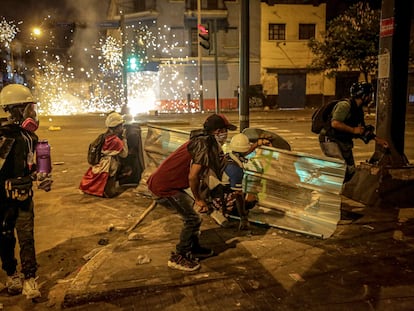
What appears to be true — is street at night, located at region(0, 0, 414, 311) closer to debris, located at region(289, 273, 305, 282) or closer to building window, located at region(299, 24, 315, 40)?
debris, located at region(289, 273, 305, 282)

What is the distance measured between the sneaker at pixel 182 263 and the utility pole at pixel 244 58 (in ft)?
10.4

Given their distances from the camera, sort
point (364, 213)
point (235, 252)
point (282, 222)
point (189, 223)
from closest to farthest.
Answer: point (189, 223)
point (235, 252)
point (282, 222)
point (364, 213)

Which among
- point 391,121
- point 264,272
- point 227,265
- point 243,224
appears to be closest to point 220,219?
point 243,224

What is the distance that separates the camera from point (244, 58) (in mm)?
6902

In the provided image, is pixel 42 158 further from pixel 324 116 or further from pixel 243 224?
pixel 324 116

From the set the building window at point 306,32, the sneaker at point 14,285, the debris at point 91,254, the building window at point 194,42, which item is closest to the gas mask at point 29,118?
the sneaker at point 14,285

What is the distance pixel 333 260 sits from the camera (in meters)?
4.58

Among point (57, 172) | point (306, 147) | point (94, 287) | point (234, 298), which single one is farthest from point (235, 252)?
point (306, 147)

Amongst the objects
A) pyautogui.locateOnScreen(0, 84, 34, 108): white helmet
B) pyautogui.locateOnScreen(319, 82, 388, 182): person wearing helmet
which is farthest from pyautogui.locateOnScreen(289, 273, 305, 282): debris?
pyautogui.locateOnScreen(0, 84, 34, 108): white helmet

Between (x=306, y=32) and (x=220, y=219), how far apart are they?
3124cm

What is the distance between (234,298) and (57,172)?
6.92 metres

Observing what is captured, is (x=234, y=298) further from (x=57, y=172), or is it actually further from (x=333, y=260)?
(x=57, y=172)

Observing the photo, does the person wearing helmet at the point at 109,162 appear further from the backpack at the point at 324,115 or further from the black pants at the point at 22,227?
the black pants at the point at 22,227

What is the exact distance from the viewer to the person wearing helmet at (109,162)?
7367 mm
